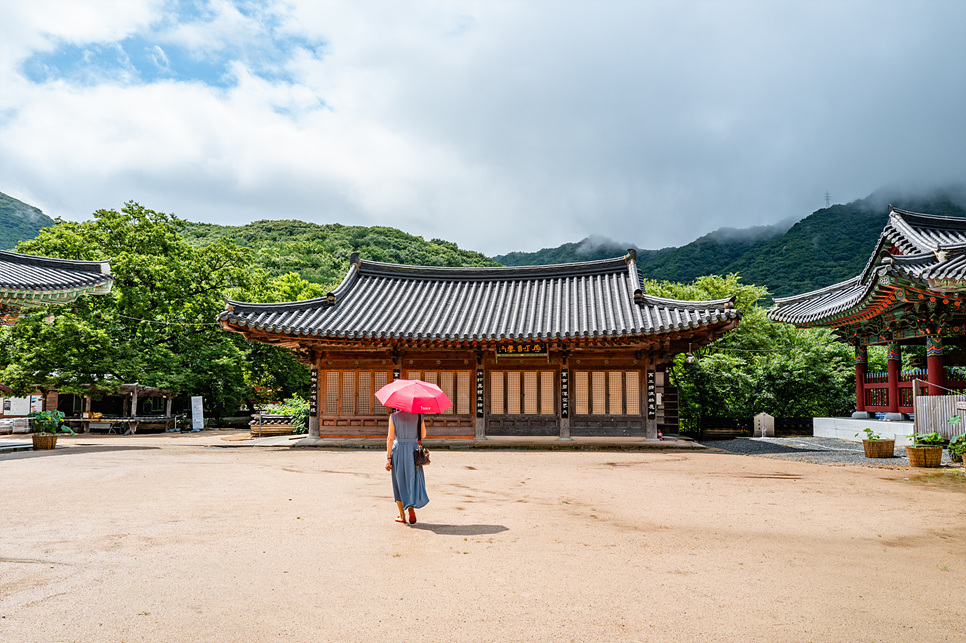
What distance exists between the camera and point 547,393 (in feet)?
64.6

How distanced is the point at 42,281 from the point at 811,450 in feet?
69.0

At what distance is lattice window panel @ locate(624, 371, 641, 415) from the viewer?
1930 cm

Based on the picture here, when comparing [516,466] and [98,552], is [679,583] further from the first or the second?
[516,466]

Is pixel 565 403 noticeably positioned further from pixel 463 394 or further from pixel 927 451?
pixel 927 451

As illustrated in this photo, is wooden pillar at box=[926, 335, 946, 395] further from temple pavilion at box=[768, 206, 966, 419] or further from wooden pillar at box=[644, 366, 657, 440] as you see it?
wooden pillar at box=[644, 366, 657, 440]

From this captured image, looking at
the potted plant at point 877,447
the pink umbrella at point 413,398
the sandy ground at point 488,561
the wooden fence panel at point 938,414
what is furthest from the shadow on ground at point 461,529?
the wooden fence panel at point 938,414

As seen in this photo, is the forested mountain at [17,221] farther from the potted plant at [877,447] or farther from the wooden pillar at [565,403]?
the potted plant at [877,447]

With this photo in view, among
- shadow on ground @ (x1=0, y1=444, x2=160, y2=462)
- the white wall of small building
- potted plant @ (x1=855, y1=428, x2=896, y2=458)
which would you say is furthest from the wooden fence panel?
shadow on ground @ (x1=0, y1=444, x2=160, y2=462)

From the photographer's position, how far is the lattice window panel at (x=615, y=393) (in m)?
19.4

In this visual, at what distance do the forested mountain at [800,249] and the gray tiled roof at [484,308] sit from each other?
34.0m

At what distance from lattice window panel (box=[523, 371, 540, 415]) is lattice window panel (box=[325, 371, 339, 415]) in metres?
5.92

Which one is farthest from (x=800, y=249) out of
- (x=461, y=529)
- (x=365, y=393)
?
(x=461, y=529)

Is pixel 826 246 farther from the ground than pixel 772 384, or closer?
farther from the ground

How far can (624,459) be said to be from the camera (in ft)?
50.2
